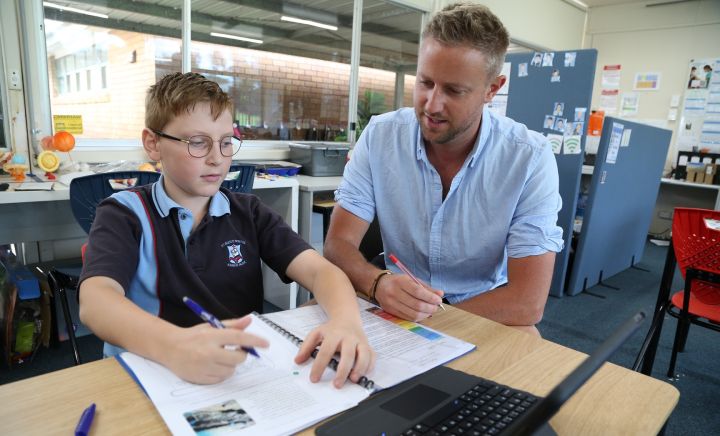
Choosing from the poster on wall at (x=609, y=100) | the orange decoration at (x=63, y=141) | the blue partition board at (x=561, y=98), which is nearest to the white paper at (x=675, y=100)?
the poster on wall at (x=609, y=100)

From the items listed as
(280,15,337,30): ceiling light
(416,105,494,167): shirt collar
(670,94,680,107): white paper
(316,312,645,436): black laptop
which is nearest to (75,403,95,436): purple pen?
(316,312,645,436): black laptop

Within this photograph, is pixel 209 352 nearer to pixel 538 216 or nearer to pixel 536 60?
pixel 538 216

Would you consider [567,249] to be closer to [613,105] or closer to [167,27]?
[167,27]

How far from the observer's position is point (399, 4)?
4.07 metres

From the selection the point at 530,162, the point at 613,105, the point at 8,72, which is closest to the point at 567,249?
the point at 530,162

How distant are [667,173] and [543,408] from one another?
6153 millimetres

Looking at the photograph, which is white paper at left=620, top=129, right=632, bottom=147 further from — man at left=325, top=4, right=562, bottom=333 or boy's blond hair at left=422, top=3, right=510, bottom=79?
boy's blond hair at left=422, top=3, right=510, bottom=79

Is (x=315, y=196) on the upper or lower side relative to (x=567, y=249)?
upper

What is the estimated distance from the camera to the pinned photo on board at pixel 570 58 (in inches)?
112

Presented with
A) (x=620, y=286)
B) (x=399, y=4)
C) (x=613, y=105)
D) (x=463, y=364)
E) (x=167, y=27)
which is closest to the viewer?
(x=463, y=364)

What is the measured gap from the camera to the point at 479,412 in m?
0.57

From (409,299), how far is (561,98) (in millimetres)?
2549

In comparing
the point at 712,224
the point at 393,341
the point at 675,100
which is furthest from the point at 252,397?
the point at 675,100

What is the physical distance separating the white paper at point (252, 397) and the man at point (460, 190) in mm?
389
